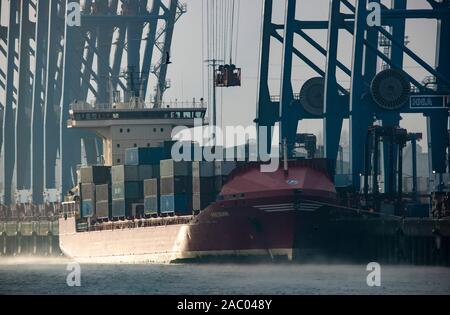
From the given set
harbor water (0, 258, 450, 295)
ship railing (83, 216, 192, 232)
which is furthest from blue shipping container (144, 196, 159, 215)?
harbor water (0, 258, 450, 295)

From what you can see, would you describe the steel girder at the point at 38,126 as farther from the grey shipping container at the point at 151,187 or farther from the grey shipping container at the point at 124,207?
the grey shipping container at the point at 151,187

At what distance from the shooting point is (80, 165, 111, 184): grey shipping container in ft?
383

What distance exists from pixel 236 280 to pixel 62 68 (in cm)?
7554

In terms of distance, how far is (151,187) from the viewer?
10938 cm

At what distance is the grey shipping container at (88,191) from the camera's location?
4611 inches

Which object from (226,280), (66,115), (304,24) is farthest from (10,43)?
(226,280)

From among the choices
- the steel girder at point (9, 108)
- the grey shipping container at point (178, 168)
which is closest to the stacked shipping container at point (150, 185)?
the grey shipping container at point (178, 168)

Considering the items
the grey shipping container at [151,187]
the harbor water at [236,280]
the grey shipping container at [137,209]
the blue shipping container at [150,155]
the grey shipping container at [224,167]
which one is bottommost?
the harbor water at [236,280]

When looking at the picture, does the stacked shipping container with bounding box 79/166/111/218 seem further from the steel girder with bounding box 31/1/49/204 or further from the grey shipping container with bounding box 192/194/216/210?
the steel girder with bounding box 31/1/49/204

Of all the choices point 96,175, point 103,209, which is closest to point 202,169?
point 103,209

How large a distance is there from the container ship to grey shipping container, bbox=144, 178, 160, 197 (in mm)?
56

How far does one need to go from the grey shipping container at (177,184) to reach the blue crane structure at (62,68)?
125 feet

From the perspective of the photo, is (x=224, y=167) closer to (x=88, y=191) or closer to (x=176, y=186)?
(x=176, y=186)

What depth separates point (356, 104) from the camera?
11644 centimetres
